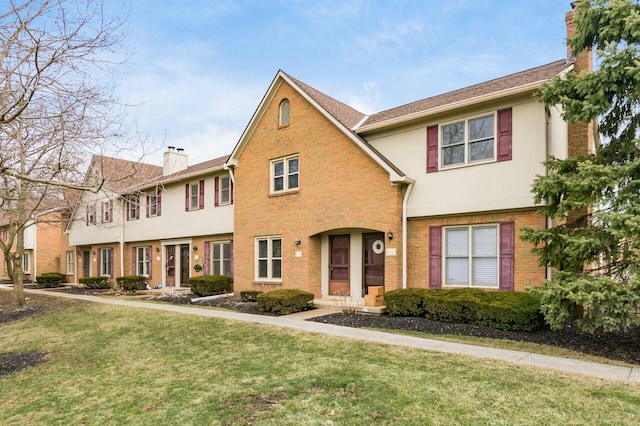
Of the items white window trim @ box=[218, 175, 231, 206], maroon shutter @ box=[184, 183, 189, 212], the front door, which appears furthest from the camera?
the front door

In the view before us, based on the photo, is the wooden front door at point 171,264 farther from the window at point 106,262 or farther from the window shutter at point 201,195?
the window at point 106,262

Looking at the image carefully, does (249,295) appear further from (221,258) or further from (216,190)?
(216,190)

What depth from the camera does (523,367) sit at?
6703 mm

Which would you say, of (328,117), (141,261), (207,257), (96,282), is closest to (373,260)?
(328,117)

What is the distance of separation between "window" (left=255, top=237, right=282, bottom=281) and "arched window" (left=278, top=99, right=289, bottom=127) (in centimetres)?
451

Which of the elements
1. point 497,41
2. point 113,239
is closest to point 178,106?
point 497,41

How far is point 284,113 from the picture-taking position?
54.0 ft

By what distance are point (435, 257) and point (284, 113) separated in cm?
815

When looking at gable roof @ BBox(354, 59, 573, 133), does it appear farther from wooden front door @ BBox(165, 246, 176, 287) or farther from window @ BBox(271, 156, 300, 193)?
wooden front door @ BBox(165, 246, 176, 287)

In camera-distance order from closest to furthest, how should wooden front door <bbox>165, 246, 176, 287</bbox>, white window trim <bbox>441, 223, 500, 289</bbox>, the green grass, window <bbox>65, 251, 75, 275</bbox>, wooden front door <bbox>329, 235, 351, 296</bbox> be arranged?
the green grass
white window trim <bbox>441, 223, 500, 289</bbox>
wooden front door <bbox>329, 235, 351, 296</bbox>
wooden front door <bbox>165, 246, 176, 287</bbox>
window <bbox>65, 251, 75, 275</bbox>

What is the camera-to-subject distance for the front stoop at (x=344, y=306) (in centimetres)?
1231

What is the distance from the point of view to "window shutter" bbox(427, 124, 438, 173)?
12.5m

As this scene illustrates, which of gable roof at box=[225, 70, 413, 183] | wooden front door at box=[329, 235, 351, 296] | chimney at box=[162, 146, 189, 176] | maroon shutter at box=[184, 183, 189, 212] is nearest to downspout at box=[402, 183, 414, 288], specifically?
gable roof at box=[225, 70, 413, 183]

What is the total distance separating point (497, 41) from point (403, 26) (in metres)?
3.49
